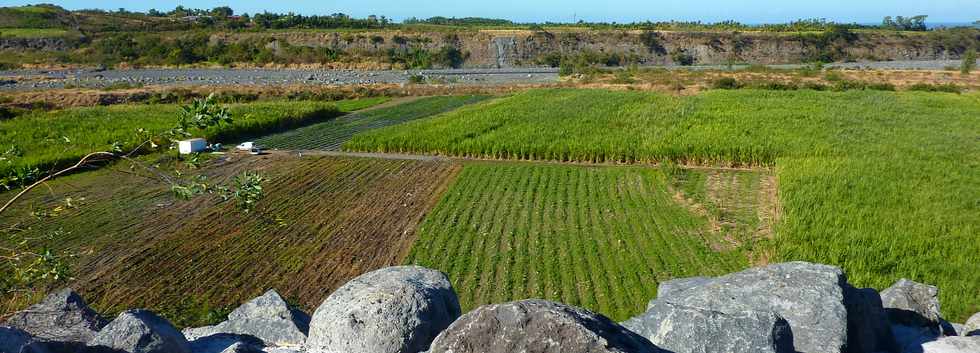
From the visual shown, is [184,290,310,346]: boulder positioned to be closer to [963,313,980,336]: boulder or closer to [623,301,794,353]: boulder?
[623,301,794,353]: boulder

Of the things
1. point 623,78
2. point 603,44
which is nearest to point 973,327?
point 623,78

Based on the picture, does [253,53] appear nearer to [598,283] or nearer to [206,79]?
[206,79]

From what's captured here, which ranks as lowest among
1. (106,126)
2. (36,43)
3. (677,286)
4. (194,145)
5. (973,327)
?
(194,145)

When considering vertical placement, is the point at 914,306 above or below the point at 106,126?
above

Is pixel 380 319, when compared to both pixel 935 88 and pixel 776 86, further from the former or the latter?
pixel 935 88

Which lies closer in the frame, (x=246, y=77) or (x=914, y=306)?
(x=914, y=306)
